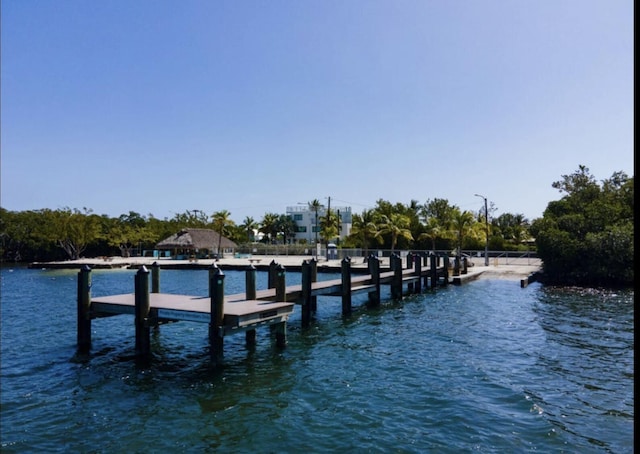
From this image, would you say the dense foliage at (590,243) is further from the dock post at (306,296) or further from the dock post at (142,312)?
the dock post at (142,312)

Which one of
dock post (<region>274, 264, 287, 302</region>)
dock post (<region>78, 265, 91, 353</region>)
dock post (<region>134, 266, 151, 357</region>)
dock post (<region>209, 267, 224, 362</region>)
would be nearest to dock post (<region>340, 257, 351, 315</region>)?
dock post (<region>274, 264, 287, 302</region>)

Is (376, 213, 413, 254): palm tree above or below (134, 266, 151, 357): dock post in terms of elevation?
above

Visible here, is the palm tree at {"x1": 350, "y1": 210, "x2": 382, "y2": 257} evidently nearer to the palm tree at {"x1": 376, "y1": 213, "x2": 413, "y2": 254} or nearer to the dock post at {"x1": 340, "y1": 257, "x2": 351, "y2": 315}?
the palm tree at {"x1": 376, "y1": 213, "x2": 413, "y2": 254}

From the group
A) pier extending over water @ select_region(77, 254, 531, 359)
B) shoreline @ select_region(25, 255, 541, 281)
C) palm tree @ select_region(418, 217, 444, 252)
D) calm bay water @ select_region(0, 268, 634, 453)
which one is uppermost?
palm tree @ select_region(418, 217, 444, 252)

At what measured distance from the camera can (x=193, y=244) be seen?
63.6 meters

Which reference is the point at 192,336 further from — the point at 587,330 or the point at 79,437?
the point at 587,330

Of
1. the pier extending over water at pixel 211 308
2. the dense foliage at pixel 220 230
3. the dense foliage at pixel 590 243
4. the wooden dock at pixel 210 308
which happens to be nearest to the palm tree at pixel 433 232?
the dense foliage at pixel 220 230

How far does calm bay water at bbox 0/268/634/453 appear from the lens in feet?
30.0

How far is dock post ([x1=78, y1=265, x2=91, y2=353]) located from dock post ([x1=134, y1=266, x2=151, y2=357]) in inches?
80.4

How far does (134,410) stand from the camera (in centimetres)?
1042

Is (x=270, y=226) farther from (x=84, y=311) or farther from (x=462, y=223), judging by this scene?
(x=84, y=311)

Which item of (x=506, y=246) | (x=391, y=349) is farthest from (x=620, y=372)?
(x=506, y=246)

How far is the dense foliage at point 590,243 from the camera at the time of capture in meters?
32.0

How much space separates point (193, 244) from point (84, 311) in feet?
162
